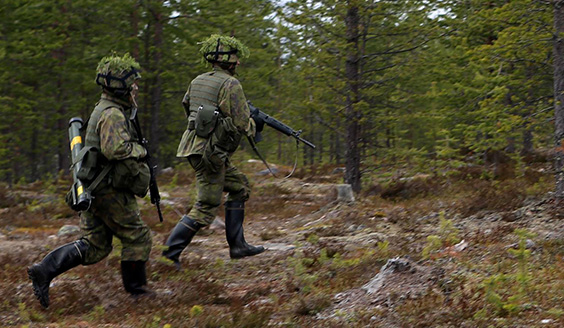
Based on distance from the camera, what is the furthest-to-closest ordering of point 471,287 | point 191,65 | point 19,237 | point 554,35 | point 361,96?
point 191,65 < point 361,96 < point 19,237 < point 554,35 < point 471,287

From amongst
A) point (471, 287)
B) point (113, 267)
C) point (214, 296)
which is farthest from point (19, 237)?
point (471, 287)

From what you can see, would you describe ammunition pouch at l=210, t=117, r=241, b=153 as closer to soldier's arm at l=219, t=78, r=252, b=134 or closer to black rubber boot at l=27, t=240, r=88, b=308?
soldier's arm at l=219, t=78, r=252, b=134

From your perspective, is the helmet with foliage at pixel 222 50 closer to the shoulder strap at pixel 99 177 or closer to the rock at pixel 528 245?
the shoulder strap at pixel 99 177

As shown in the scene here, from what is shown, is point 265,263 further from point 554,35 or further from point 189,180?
point 189,180

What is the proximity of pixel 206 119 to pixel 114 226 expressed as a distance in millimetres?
1746

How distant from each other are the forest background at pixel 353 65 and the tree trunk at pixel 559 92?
0.04 metres

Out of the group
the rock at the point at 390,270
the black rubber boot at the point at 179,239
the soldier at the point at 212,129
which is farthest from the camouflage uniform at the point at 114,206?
the rock at the point at 390,270

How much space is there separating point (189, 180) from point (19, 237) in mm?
8867

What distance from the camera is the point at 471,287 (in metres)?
4.52

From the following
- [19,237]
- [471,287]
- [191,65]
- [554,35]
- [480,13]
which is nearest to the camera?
[471,287]

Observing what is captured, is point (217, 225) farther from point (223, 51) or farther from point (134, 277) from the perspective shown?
point (134, 277)

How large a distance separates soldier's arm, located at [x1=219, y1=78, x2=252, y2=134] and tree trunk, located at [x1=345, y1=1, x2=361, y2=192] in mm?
4824

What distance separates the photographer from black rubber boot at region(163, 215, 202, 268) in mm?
6406

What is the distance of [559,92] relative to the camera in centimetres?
719
